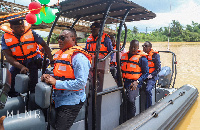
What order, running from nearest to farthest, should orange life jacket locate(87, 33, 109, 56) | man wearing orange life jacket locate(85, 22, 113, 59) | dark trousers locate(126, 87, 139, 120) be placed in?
dark trousers locate(126, 87, 139, 120), man wearing orange life jacket locate(85, 22, 113, 59), orange life jacket locate(87, 33, 109, 56)

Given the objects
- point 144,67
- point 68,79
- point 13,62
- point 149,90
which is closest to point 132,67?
point 144,67

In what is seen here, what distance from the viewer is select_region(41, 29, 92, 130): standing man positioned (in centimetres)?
173

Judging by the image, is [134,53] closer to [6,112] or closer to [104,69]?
[104,69]

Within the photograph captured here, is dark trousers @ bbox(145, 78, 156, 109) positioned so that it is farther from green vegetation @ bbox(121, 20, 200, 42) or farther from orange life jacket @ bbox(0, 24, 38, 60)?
green vegetation @ bbox(121, 20, 200, 42)

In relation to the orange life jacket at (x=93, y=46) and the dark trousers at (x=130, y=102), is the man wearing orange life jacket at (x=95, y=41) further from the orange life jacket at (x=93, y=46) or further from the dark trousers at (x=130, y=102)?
the dark trousers at (x=130, y=102)

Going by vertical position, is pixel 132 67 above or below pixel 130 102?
above

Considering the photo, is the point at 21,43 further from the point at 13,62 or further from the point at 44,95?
the point at 44,95

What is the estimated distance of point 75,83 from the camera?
172 cm

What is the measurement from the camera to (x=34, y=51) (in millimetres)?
2678

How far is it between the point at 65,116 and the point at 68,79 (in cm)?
37

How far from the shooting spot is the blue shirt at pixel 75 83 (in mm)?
1718

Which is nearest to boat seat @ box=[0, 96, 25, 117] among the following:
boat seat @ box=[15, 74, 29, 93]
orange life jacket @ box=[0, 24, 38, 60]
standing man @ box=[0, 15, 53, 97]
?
boat seat @ box=[15, 74, 29, 93]

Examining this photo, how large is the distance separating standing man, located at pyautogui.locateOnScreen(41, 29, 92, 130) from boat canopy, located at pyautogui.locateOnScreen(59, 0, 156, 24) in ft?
2.35

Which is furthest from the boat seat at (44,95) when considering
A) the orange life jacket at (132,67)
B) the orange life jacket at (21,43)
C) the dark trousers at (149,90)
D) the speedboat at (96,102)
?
the dark trousers at (149,90)
